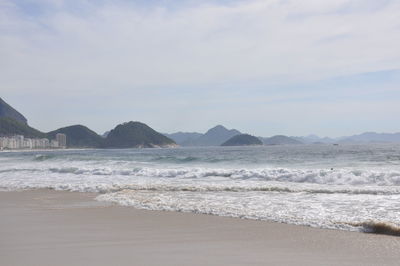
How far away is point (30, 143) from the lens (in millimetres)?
174875

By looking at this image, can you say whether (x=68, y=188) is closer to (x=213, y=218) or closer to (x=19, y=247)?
(x=213, y=218)

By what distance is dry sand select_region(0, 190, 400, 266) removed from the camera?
595 cm

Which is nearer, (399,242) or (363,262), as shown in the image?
(363,262)

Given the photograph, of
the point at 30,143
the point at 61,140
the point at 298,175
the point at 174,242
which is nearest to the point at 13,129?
the point at 30,143

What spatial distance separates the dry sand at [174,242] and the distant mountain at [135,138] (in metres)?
167

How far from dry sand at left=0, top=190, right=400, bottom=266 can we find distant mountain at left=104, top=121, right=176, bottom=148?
167m

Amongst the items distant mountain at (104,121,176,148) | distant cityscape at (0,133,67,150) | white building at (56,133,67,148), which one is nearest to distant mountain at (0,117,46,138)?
distant cityscape at (0,133,67,150)

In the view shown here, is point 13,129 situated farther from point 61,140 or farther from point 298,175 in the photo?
point 298,175

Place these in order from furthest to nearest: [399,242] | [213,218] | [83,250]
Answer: [213,218] < [399,242] < [83,250]

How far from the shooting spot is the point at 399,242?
696cm

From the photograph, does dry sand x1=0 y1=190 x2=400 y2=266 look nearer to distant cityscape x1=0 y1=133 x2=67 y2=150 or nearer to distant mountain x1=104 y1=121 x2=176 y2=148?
distant mountain x1=104 y1=121 x2=176 y2=148

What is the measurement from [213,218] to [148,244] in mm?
2795

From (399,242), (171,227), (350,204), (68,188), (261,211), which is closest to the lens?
(399,242)

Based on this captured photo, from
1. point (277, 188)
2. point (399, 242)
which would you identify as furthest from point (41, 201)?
point (399, 242)
